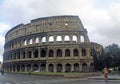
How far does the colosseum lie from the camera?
194 feet

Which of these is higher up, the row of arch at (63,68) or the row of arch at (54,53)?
the row of arch at (54,53)

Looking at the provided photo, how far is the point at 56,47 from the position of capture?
5947 centimetres

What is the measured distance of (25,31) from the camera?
66.7 meters

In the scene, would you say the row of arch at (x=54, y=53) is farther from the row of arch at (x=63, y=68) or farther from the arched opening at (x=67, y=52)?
the row of arch at (x=63, y=68)

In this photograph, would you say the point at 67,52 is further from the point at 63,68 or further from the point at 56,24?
the point at 56,24

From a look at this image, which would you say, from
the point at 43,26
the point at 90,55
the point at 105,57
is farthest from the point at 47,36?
the point at 105,57

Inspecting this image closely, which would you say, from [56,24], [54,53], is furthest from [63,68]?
[56,24]

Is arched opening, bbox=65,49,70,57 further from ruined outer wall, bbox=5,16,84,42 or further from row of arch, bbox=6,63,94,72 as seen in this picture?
ruined outer wall, bbox=5,16,84,42

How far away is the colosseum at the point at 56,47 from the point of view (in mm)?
59031

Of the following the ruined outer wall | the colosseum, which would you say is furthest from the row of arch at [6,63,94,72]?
the ruined outer wall

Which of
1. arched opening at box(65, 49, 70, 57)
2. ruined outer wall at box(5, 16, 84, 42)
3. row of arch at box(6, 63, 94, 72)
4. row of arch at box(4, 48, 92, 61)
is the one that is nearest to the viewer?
row of arch at box(6, 63, 94, 72)

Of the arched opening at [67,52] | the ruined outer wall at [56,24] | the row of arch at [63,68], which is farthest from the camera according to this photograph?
the ruined outer wall at [56,24]

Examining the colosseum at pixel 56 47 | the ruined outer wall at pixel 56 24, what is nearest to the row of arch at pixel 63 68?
the colosseum at pixel 56 47

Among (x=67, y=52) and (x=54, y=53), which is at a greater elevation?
(x=67, y=52)
